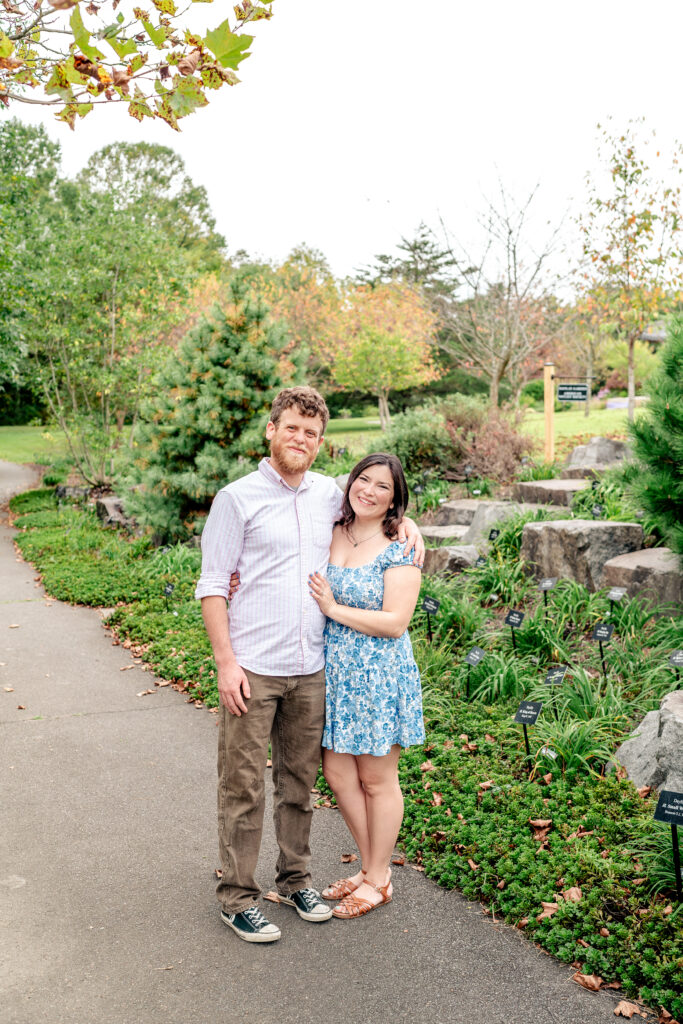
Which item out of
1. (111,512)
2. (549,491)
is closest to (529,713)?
(549,491)

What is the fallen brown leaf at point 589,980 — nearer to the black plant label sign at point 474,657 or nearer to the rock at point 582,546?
the black plant label sign at point 474,657

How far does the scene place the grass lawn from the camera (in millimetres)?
22750

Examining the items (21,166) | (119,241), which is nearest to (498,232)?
(119,241)

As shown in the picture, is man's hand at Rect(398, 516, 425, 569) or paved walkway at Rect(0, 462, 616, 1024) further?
man's hand at Rect(398, 516, 425, 569)

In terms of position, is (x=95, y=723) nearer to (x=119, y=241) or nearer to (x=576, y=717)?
(x=576, y=717)

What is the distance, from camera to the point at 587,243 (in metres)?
15.4

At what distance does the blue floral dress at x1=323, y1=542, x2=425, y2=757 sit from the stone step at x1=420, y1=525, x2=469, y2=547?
466 cm

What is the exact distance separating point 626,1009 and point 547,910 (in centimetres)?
57

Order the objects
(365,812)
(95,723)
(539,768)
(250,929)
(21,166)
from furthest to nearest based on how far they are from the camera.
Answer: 1. (21,166)
2. (95,723)
3. (539,768)
4. (365,812)
5. (250,929)

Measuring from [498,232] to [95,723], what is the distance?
1171cm

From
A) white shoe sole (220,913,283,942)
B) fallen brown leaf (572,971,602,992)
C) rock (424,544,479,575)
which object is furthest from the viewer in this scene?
rock (424,544,479,575)

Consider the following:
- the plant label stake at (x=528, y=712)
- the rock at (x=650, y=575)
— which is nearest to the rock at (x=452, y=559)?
the rock at (x=650, y=575)

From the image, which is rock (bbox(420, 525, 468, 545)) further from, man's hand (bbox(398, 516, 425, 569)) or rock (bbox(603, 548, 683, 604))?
man's hand (bbox(398, 516, 425, 569))

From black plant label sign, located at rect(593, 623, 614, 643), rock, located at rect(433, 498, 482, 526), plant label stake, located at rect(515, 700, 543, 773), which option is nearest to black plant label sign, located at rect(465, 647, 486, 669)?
plant label stake, located at rect(515, 700, 543, 773)
